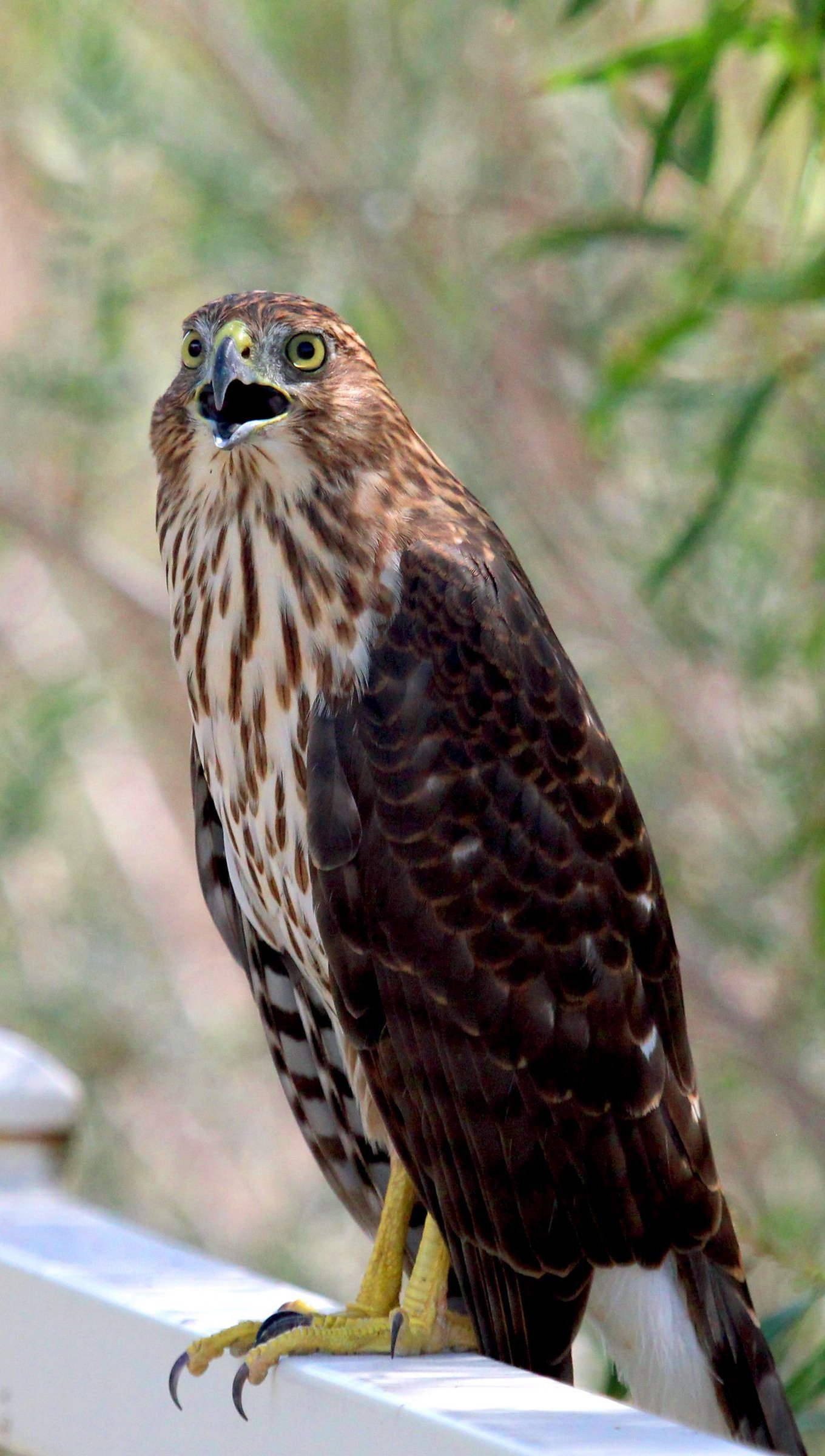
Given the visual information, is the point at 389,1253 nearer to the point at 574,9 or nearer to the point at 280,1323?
the point at 280,1323

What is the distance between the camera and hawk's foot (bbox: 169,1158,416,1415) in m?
1.48

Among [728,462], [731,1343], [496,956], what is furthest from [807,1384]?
[728,462]

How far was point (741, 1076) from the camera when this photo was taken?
15.6 ft

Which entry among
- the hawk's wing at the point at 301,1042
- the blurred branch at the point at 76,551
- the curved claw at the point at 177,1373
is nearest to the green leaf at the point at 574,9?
the hawk's wing at the point at 301,1042

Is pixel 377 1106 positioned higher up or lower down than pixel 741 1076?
lower down

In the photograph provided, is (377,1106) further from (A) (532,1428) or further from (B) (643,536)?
(B) (643,536)

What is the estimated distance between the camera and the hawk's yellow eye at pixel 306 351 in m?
1.88

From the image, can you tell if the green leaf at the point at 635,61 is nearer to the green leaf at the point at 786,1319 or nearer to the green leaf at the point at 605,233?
the green leaf at the point at 605,233

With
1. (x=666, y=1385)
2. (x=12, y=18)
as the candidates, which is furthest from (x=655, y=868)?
(x=12, y=18)

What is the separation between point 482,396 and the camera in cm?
420

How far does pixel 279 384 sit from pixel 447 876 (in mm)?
517

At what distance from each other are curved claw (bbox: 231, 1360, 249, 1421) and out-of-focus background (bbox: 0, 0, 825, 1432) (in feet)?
5.52

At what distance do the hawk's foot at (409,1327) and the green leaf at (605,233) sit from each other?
5.28 feet

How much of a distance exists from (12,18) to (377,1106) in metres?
4.25
